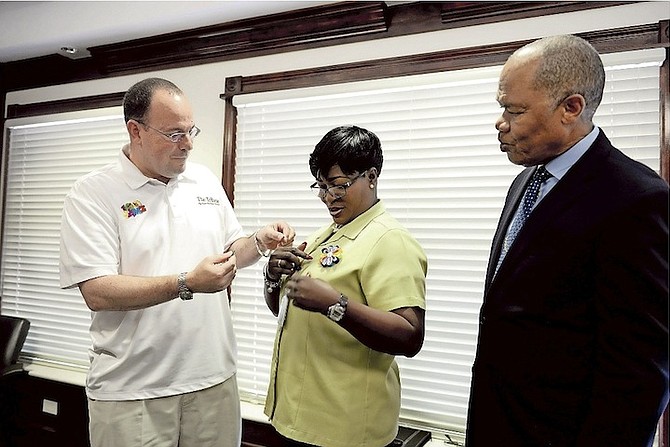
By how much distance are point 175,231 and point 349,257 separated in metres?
0.67

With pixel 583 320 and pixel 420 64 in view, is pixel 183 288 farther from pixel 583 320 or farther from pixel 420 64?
pixel 420 64

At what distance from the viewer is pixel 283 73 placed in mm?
2783

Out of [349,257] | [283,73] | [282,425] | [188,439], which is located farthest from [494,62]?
[188,439]

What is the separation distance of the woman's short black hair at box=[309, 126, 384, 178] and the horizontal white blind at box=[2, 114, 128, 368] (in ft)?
7.02

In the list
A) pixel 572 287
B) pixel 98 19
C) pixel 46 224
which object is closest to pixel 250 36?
pixel 98 19

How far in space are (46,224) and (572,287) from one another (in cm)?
343

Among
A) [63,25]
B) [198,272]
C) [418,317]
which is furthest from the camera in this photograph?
[63,25]

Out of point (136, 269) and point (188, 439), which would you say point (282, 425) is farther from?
point (136, 269)

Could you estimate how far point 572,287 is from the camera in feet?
3.65

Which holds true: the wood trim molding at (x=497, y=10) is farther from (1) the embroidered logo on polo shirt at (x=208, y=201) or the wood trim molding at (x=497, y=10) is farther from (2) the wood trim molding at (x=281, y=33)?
(1) the embroidered logo on polo shirt at (x=208, y=201)

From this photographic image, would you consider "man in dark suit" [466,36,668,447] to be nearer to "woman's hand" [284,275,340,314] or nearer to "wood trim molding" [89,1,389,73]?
"woman's hand" [284,275,340,314]

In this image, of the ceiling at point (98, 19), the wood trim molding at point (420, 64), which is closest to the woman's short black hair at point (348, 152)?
the wood trim molding at point (420, 64)

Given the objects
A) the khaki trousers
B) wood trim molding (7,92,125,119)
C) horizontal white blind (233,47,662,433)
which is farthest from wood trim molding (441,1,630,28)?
wood trim molding (7,92,125,119)

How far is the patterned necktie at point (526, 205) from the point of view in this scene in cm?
130
